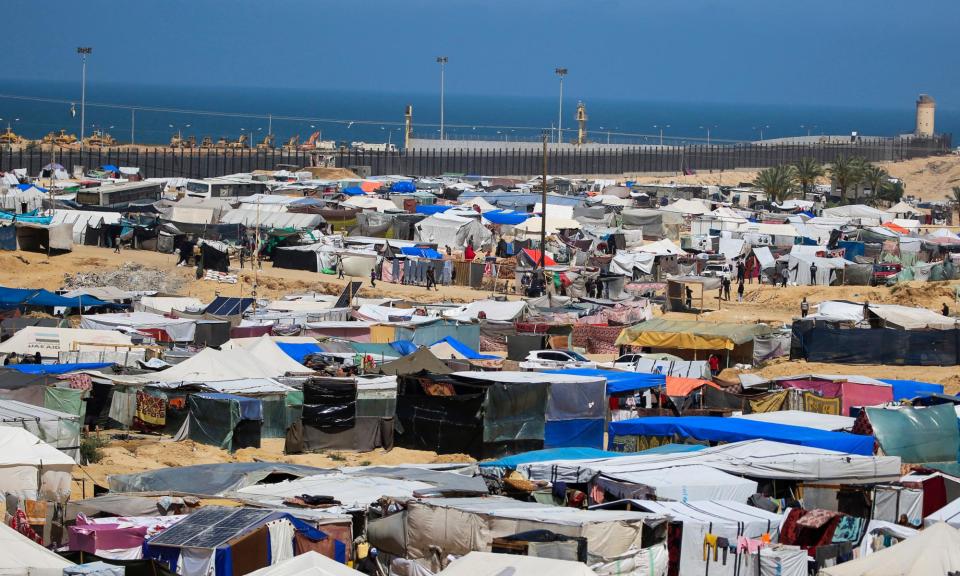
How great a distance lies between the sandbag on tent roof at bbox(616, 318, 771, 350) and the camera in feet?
91.4

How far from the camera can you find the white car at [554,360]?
2525 cm

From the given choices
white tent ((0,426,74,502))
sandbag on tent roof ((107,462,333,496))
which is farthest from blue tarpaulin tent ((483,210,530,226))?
white tent ((0,426,74,502))

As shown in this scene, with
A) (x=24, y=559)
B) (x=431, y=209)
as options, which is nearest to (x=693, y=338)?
(x=24, y=559)

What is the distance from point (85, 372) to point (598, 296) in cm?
1863

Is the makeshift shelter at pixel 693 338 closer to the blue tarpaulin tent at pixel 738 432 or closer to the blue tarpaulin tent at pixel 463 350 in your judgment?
the blue tarpaulin tent at pixel 463 350

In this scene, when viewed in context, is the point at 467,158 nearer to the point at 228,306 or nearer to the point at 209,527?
the point at 228,306

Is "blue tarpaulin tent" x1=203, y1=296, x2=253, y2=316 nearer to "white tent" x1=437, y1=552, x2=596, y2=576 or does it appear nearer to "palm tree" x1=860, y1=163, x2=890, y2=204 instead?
"white tent" x1=437, y1=552, x2=596, y2=576

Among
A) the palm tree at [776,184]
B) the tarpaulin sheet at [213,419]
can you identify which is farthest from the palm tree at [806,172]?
the tarpaulin sheet at [213,419]

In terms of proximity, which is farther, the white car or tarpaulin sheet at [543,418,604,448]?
the white car

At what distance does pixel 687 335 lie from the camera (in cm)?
2788

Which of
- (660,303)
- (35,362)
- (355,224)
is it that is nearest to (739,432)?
(35,362)

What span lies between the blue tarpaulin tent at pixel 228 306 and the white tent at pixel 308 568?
18.6 metres

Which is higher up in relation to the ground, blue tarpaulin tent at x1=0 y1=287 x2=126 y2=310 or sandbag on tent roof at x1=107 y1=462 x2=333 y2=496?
blue tarpaulin tent at x1=0 y1=287 x2=126 y2=310

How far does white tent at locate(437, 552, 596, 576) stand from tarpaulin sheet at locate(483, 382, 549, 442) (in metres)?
8.70
